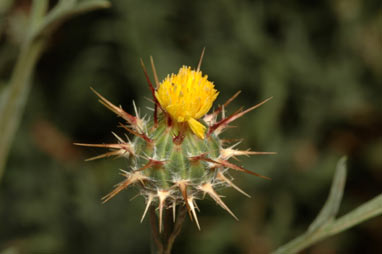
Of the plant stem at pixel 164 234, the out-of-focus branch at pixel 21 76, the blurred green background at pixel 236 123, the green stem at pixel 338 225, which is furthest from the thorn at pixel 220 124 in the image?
the blurred green background at pixel 236 123

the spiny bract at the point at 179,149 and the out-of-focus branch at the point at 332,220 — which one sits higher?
the spiny bract at the point at 179,149

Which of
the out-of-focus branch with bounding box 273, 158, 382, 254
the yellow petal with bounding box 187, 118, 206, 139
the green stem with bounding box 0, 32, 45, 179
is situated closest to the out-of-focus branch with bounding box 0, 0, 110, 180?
the green stem with bounding box 0, 32, 45, 179

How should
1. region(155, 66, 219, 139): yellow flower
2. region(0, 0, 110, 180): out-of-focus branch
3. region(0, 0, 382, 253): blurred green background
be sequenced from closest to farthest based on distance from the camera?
region(155, 66, 219, 139): yellow flower → region(0, 0, 110, 180): out-of-focus branch → region(0, 0, 382, 253): blurred green background

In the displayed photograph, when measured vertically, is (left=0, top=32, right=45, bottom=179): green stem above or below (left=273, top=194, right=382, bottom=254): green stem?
above

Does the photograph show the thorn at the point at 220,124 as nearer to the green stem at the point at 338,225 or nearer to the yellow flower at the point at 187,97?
the yellow flower at the point at 187,97

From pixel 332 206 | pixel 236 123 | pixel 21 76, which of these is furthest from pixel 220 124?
pixel 236 123

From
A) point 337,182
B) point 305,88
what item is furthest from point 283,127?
point 337,182

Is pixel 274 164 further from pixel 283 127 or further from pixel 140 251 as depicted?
pixel 140 251

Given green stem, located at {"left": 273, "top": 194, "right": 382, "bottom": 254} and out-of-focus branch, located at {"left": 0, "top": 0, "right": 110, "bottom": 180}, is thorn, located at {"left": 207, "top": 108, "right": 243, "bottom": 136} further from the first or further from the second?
out-of-focus branch, located at {"left": 0, "top": 0, "right": 110, "bottom": 180}
